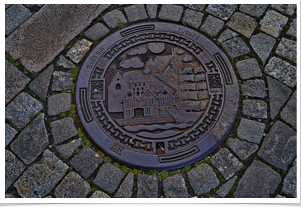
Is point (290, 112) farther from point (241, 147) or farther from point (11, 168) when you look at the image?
point (11, 168)

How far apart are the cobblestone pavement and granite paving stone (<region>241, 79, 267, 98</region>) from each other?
0.01 meters

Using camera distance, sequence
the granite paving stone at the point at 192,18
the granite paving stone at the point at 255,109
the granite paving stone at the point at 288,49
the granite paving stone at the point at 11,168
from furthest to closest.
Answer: the granite paving stone at the point at 192,18 < the granite paving stone at the point at 288,49 < the granite paving stone at the point at 255,109 < the granite paving stone at the point at 11,168

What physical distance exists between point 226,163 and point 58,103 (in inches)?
83.4

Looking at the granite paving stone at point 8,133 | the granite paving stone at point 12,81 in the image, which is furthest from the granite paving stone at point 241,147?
the granite paving stone at point 12,81

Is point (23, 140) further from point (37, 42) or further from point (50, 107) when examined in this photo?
point (37, 42)

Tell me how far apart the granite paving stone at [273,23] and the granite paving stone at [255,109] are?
43.7 inches

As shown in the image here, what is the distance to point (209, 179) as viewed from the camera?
7.31 feet

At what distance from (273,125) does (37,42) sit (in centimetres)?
328

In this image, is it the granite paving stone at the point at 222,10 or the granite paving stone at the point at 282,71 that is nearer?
the granite paving stone at the point at 282,71

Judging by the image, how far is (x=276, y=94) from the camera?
2.60m

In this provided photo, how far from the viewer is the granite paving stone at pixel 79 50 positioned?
2850mm

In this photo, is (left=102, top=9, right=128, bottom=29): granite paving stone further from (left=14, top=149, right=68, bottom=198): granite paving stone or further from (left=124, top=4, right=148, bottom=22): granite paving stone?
(left=14, top=149, right=68, bottom=198): granite paving stone

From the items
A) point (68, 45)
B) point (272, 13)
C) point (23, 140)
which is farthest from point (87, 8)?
point (272, 13)

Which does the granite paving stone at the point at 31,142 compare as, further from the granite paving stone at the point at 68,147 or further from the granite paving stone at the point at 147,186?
the granite paving stone at the point at 147,186
